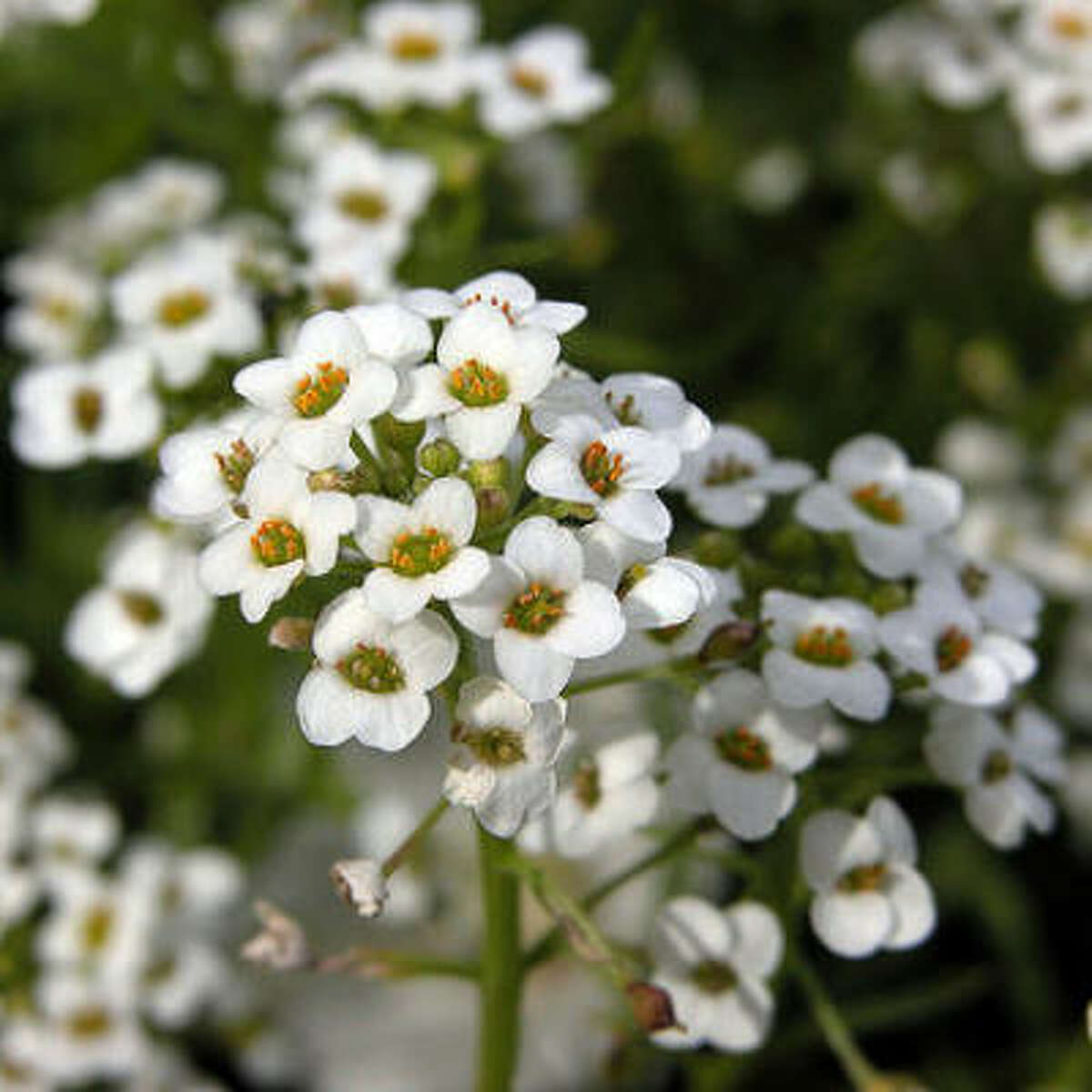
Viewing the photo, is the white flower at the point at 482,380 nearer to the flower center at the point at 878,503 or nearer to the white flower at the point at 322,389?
the white flower at the point at 322,389

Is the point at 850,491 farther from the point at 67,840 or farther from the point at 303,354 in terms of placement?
the point at 67,840

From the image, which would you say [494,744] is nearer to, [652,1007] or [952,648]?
[652,1007]

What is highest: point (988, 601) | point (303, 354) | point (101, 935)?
point (303, 354)

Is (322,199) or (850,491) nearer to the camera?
(850,491)

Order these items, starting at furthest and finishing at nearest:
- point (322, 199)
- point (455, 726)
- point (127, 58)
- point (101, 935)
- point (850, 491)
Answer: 1. point (127, 58)
2. point (322, 199)
3. point (101, 935)
4. point (850, 491)
5. point (455, 726)

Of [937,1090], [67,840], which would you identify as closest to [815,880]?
[937,1090]

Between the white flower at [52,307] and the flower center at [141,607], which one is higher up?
the white flower at [52,307]

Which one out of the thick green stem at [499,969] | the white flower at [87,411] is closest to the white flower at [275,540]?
the thick green stem at [499,969]
